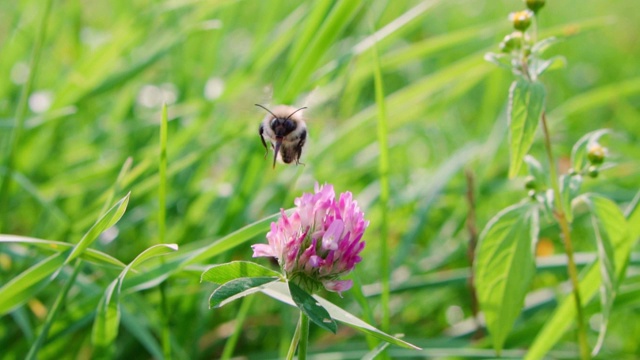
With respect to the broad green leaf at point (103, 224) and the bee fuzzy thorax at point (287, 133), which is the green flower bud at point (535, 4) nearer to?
the bee fuzzy thorax at point (287, 133)

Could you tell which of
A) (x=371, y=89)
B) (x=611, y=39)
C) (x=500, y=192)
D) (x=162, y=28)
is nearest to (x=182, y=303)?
(x=500, y=192)

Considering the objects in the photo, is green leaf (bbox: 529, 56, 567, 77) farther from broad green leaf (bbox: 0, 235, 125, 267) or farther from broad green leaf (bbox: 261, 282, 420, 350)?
broad green leaf (bbox: 0, 235, 125, 267)

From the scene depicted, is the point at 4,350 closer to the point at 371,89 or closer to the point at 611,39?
the point at 371,89

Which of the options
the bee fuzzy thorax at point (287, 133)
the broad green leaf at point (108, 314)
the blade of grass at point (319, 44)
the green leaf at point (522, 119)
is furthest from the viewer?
the blade of grass at point (319, 44)

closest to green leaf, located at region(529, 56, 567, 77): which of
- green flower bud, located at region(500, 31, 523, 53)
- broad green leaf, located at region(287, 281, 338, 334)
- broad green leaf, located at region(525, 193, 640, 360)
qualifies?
green flower bud, located at region(500, 31, 523, 53)

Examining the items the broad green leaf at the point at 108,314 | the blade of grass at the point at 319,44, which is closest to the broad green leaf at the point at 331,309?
the broad green leaf at the point at 108,314

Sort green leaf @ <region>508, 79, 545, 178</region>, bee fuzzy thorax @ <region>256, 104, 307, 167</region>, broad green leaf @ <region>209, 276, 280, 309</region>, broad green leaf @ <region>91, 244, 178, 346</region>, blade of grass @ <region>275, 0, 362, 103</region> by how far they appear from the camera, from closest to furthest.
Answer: broad green leaf @ <region>209, 276, 280, 309</region> → broad green leaf @ <region>91, 244, 178, 346</region> → green leaf @ <region>508, 79, 545, 178</region> → bee fuzzy thorax @ <region>256, 104, 307, 167</region> → blade of grass @ <region>275, 0, 362, 103</region>
